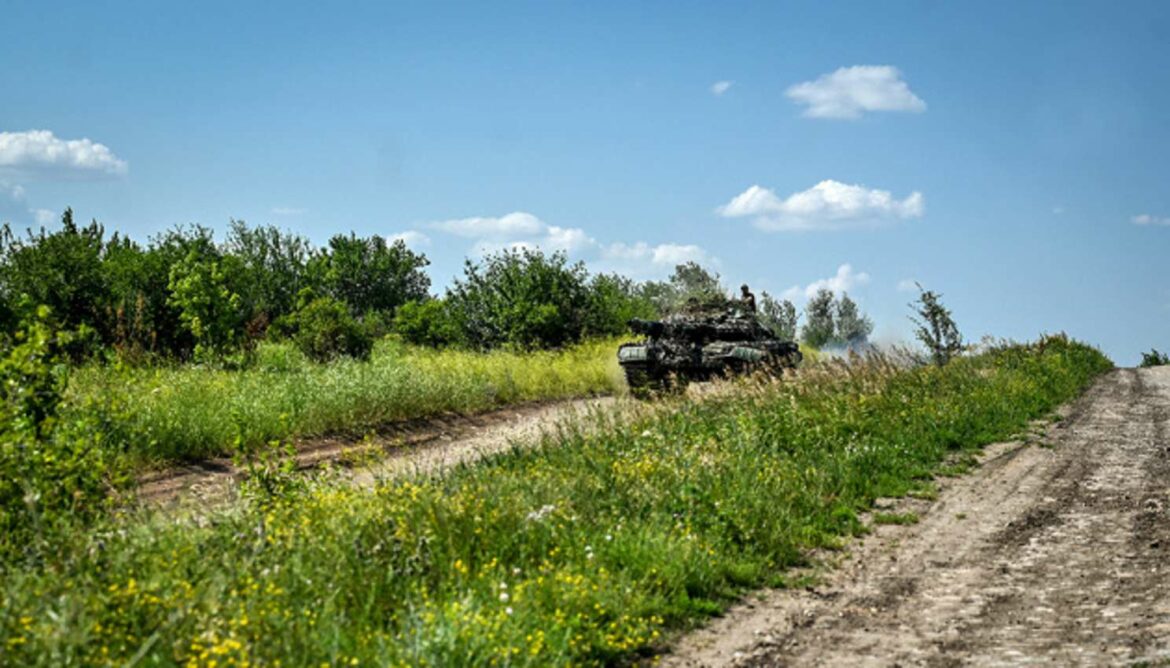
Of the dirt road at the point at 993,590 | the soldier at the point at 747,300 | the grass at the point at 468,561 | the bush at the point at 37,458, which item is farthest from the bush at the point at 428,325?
the bush at the point at 37,458

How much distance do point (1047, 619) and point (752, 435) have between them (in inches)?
212

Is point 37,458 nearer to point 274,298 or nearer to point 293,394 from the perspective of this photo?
point 293,394

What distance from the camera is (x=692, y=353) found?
20.4 meters

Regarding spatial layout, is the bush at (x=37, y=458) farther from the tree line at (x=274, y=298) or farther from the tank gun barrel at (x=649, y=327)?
the tank gun barrel at (x=649, y=327)

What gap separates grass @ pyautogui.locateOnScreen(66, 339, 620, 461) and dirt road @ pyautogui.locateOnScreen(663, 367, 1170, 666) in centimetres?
468

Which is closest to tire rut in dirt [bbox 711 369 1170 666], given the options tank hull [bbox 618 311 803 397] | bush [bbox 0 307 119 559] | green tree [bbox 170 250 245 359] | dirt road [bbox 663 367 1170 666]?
dirt road [bbox 663 367 1170 666]

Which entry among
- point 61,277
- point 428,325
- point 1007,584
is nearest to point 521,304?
point 428,325

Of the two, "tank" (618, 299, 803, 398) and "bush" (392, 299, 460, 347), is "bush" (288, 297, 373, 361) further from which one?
"tank" (618, 299, 803, 398)

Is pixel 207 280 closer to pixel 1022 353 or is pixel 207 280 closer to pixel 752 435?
pixel 752 435

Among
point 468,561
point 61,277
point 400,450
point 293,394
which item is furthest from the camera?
point 61,277

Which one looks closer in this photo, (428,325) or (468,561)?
(468,561)

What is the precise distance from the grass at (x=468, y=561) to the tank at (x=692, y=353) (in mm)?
7292

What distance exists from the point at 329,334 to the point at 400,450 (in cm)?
933

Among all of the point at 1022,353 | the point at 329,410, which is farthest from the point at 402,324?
the point at 1022,353
